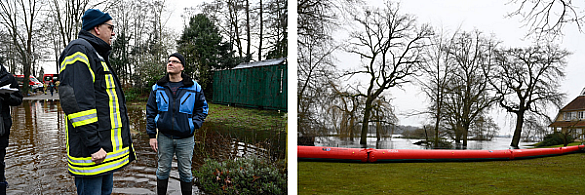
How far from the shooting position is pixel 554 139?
120 inches

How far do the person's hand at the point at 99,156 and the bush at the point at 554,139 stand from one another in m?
3.48

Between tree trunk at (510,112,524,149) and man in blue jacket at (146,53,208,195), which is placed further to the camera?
tree trunk at (510,112,524,149)

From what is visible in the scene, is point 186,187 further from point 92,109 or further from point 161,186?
point 92,109

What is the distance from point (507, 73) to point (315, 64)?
1795 mm

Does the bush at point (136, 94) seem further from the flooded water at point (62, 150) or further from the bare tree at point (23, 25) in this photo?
the bare tree at point (23, 25)

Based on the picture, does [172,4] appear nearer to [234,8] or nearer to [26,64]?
[234,8]

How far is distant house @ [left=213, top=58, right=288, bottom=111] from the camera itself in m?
2.66

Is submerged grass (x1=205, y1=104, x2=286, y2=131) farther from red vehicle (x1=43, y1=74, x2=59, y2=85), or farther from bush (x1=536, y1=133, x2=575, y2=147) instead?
bush (x1=536, y1=133, x2=575, y2=147)

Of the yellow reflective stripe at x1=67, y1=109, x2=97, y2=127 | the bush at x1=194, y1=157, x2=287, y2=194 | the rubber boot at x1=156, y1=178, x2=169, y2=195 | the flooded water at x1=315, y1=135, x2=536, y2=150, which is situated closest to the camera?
the yellow reflective stripe at x1=67, y1=109, x2=97, y2=127

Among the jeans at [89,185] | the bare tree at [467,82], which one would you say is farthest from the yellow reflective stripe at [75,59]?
the bare tree at [467,82]

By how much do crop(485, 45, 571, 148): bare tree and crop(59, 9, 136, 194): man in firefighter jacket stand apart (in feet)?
10.3

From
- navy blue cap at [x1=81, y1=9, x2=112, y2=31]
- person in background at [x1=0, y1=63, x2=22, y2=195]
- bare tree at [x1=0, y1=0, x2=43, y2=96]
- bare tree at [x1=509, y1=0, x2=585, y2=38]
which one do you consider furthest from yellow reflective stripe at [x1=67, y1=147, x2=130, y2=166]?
bare tree at [x1=509, y1=0, x2=585, y2=38]

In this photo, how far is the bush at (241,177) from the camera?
2545mm

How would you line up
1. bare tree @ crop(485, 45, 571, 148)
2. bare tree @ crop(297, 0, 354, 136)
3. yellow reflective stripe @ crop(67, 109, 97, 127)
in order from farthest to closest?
bare tree @ crop(297, 0, 354, 136), bare tree @ crop(485, 45, 571, 148), yellow reflective stripe @ crop(67, 109, 97, 127)
